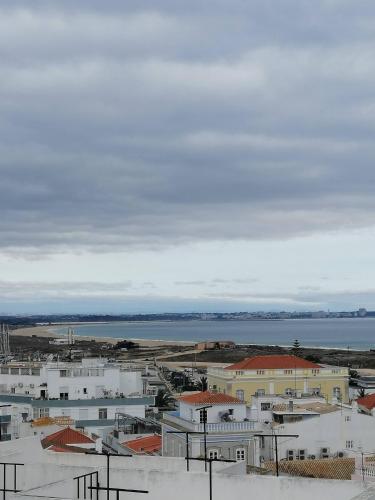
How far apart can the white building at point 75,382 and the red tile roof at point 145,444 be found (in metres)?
13.0

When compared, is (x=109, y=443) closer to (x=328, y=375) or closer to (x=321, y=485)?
(x=328, y=375)

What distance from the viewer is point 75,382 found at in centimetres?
5569

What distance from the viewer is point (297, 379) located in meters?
60.7

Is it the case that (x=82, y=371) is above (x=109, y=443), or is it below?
above

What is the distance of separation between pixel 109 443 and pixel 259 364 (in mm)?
17544

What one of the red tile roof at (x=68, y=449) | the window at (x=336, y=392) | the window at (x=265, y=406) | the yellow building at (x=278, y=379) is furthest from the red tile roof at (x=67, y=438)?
the window at (x=336, y=392)

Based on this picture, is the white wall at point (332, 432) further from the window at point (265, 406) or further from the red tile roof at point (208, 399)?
the window at point (265, 406)

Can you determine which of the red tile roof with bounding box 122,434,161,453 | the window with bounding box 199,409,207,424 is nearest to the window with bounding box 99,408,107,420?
the red tile roof with bounding box 122,434,161,453

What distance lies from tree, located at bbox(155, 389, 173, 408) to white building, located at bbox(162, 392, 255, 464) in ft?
94.4

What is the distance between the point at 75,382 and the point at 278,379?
14.8 m

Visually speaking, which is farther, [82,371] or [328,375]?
[328,375]

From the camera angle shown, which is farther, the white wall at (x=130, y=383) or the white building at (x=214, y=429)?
the white wall at (x=130, y=383)

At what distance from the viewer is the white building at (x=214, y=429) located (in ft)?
122

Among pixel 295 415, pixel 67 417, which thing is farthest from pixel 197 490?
pixel 67 417
